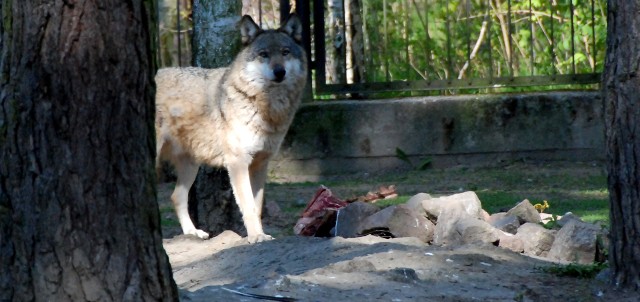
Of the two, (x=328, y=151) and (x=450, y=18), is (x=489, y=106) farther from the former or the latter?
(x=328, y=151)

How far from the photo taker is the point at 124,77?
3.47 meters

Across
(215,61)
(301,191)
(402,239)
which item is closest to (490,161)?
(301,191)

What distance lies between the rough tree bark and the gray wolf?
14.1 feet

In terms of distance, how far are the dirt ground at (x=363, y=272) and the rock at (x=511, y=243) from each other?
0.45m

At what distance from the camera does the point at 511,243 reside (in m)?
6.79

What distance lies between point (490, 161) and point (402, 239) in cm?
475

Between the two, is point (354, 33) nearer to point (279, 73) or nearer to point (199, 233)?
point (279, 73)

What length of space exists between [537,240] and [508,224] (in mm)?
429

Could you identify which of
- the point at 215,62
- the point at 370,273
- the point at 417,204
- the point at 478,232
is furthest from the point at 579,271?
the point at 215,62

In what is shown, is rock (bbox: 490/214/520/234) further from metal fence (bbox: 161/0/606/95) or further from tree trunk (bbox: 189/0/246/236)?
metal fence (bbox: 161/0/606/95)

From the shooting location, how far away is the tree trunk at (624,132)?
4812 mm

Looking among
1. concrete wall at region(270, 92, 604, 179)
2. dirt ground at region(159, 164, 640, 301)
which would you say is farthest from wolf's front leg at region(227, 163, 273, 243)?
concrete wall at region(270, 92, 604, 179)

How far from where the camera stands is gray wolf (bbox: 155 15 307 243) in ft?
26.3

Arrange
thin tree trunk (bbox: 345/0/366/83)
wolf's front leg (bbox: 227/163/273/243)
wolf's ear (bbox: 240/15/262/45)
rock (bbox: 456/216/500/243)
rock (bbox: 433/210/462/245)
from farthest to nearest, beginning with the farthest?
thin tree trunk (bbox: 345/0/366/83) < wolf's ear (bbox: 240/15/262/45) < wolf's front leg (bbox: 227/163/273/243) < rock (bbox: 433/210/462/245) < rock (bbox: 456/216/500/243)
